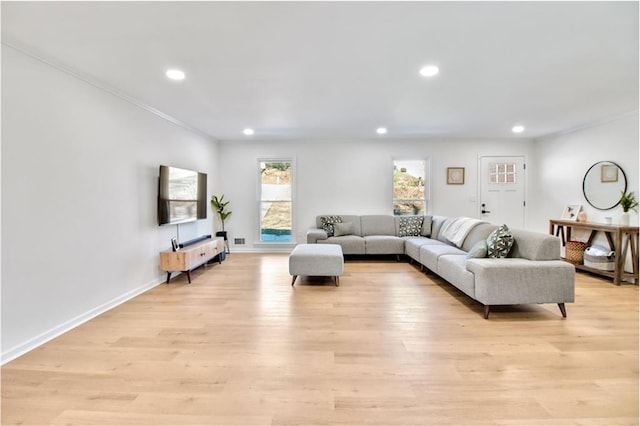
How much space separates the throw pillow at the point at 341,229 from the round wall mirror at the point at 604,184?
4129 millimetres

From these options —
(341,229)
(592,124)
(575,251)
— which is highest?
(592,124)

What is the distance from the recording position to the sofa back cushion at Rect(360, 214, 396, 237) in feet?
19.4

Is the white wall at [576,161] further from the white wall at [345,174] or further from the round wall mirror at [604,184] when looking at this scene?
the white wall at [345,174]

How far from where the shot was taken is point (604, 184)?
4605 millimetres

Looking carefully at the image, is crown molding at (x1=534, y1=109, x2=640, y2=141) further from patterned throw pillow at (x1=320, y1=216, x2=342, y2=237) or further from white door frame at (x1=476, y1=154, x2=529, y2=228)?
patterned throw pillow at (x1=320, y1=216, x2=342, y2=237)

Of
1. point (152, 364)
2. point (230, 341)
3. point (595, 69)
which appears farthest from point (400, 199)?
point (152, 364)

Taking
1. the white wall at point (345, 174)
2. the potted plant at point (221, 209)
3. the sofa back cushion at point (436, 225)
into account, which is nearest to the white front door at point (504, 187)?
the white wall at point (345, 174)

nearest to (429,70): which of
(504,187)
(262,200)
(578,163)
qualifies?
(578,163)

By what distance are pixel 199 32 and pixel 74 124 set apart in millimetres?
1652

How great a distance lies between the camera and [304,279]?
4.24 meters

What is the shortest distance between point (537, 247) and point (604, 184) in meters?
2.94

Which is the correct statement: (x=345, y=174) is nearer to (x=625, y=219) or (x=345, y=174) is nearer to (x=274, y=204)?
(x=274, y=204)

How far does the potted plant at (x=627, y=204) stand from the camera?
4.11m

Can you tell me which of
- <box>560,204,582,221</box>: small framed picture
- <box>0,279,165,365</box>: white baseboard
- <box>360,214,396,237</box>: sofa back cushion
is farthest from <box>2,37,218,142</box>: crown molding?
<box>560,204,582,221</box>: small framed picture
